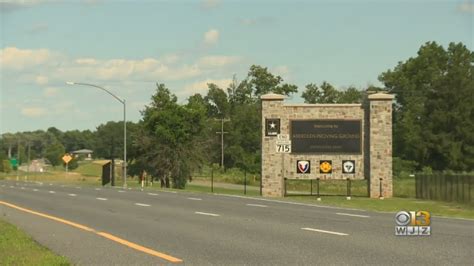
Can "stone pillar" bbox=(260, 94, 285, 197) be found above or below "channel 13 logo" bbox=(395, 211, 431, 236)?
above

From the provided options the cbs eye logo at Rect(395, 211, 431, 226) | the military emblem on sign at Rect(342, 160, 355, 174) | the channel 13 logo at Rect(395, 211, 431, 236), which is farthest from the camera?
the military emblem on sign at Rect(342, 160, 355, 174)

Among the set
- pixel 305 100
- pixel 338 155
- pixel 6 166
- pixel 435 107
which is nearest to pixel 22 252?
pixel 338 155

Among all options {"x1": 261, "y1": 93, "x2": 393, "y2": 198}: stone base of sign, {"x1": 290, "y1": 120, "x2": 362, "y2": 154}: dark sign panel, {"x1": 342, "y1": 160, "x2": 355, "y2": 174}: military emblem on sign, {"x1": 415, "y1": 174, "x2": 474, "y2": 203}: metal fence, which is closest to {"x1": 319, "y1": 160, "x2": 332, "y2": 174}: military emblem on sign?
{"x1": 261, "y1": 93, "x2": 393, "y2": 198}: stone base of sign

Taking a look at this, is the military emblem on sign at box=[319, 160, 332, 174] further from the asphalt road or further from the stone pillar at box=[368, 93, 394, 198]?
the asphalt road

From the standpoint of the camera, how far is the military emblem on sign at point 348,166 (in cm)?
4088

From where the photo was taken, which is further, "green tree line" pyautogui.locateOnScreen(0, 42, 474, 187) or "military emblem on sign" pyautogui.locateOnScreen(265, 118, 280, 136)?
"green tree line" pyautogui.locateOnScreen(0, 42, 474, 187)

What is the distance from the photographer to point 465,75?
94.5m

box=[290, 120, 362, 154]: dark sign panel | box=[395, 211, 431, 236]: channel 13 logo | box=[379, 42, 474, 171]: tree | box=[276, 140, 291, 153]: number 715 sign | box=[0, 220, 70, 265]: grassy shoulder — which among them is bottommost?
box=[0, 220, 70, 265]: grassy shoulder

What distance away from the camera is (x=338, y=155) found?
40.8m

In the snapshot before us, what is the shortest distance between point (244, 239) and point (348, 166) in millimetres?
27527

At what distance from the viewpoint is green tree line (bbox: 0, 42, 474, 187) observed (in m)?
63.3

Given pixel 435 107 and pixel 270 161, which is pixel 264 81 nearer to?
pixel 435 107

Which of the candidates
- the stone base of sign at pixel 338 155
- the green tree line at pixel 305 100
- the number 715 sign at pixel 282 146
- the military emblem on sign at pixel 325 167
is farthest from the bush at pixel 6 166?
the number 715 sign at pixel 282 146

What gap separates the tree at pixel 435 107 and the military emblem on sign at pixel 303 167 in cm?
5125
